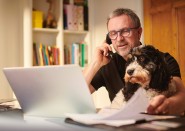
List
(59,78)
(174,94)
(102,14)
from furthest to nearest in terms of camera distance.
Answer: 1. (102,14)
2. (174,94)
3. (59,78)

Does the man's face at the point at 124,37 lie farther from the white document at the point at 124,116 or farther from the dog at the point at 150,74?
the white document at the point at 124,116

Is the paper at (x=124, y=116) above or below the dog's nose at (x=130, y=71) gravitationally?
below

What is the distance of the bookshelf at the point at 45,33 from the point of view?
117 inches

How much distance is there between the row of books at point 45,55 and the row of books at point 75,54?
150 mm

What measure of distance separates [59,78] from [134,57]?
519 millimetres

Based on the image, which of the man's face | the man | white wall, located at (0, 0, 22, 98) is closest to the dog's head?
the man

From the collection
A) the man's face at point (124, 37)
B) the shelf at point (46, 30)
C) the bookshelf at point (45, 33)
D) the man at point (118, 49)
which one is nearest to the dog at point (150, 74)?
the man at point (118, 49)

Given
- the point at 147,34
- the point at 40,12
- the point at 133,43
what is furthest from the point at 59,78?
the point at 40,12

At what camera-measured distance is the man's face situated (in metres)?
1.62

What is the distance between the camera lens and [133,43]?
65.2 inches

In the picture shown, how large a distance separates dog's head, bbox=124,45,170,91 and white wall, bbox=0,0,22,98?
7.01 feet

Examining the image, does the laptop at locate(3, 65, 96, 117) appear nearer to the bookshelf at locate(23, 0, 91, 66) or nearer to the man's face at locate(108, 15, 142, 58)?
the man's face at locate(108, 15, 142, 58)

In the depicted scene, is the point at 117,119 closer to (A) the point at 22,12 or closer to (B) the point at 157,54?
(B) the point at 157,54

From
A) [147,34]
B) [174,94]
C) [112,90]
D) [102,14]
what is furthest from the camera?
[102,14]
